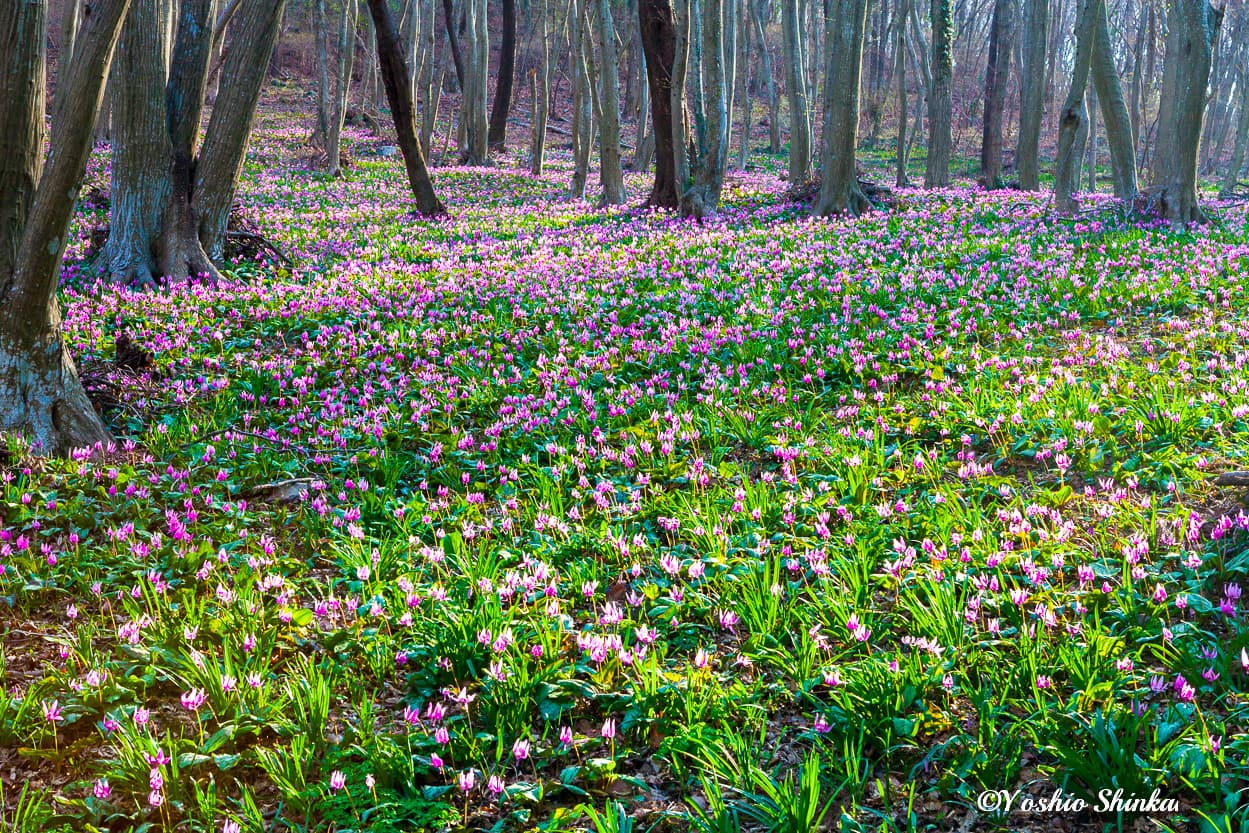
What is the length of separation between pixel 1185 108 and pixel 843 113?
16.0ft

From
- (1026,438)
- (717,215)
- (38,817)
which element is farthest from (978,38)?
(38,817)

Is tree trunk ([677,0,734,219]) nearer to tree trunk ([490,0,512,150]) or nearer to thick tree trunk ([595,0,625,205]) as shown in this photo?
thick tree trunk ([595,0,625,205])

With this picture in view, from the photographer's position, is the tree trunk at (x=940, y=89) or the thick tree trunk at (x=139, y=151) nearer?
the thick tree trunk at (x=139, y=151)

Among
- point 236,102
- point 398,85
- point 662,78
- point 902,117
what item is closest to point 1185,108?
point 662,78

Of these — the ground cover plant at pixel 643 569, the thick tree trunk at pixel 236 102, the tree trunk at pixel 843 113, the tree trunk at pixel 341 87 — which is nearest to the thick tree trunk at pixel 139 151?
the thick tree trunk at pixel 236 102

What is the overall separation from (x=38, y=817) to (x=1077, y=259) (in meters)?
10.1

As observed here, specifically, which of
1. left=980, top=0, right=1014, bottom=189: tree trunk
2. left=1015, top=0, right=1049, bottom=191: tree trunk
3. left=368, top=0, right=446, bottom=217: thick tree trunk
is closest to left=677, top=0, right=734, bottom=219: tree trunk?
left=368, top=0, right=446, bottom=217: thick tree trunk

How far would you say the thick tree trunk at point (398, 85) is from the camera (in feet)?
46.5

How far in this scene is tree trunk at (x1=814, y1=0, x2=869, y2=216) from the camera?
13.4 meters

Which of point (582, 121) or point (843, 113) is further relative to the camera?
point (582, 121)

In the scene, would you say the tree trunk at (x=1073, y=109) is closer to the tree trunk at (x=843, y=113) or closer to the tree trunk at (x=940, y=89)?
the tree trunk at (x=843, y=113)

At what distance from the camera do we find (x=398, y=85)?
14320mm

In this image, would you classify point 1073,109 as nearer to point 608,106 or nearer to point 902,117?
point 608,106

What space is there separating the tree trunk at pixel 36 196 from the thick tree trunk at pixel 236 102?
4935 mm
